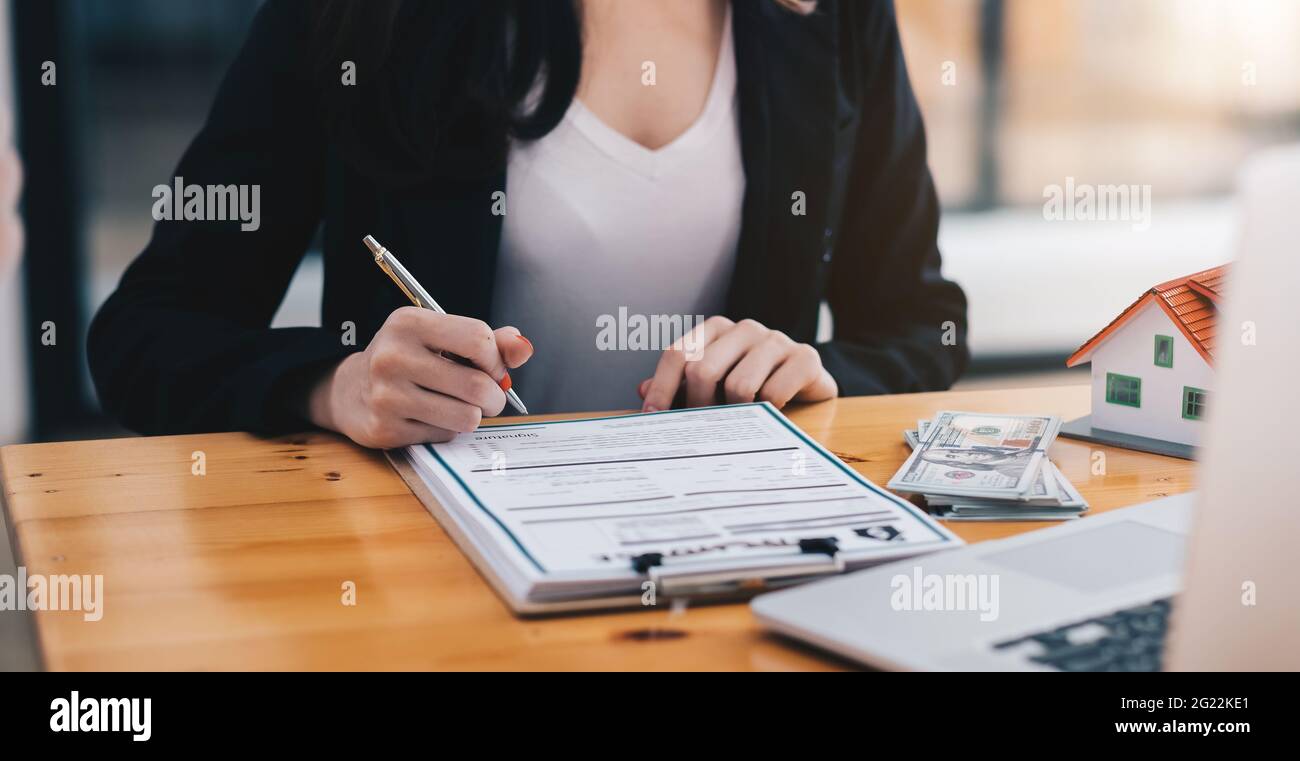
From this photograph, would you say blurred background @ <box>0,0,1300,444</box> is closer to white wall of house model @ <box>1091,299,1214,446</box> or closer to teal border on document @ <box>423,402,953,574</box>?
teal border on document @ <box>423,402,953,574</box>

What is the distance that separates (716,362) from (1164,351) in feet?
1.16

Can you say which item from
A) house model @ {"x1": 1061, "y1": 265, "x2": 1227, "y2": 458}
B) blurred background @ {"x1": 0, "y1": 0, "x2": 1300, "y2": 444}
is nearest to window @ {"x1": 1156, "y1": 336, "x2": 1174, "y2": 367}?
house model @ {"x1": 1061, "y1": 265, "x2": 1227, "y2": 458}

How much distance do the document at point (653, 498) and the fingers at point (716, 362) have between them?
0.23 feet

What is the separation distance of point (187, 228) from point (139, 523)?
0.50 m

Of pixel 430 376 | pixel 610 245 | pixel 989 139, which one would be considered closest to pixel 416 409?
pixel 430 376

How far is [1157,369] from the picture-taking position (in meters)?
0.92

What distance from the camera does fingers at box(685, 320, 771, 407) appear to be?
Answer: 100 centimetres

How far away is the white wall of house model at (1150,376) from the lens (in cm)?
90

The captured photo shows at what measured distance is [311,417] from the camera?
967 mm

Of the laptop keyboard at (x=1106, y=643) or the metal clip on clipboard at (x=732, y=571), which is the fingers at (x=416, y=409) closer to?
the metal clip on clipboard at (x=732, y=571)

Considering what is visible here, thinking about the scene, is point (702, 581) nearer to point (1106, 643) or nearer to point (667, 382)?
point (1106, 643)

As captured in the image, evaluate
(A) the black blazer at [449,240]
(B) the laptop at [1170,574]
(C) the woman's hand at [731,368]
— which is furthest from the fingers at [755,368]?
(B) the laptop at [1170,574]

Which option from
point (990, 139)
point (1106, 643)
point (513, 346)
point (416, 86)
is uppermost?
point (990, 139)
